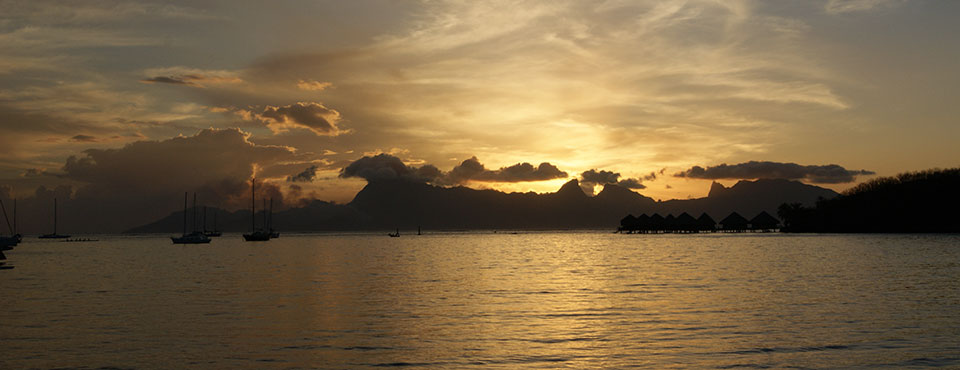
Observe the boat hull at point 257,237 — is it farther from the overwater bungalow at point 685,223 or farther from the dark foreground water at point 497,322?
the dark foreground water at point 497,322

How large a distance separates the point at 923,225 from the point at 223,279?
159 metres

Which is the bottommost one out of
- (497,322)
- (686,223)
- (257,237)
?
(497,322)

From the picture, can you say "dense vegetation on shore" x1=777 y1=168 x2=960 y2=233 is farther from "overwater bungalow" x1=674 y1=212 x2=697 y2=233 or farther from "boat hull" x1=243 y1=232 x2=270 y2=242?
"boat hull" x1=243 y1=232 x2=270 y2=242

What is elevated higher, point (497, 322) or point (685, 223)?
point (685, 223)

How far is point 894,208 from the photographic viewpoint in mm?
164125

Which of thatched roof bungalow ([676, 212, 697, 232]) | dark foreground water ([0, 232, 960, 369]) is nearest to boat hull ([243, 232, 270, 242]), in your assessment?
thatched roof bungalow ([676, 212, 697, 232])

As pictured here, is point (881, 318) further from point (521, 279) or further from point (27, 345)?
point (27, 345)

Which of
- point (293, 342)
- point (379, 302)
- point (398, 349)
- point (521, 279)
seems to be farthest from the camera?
point (521, 279)

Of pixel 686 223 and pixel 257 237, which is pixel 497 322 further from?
pixel 686 223

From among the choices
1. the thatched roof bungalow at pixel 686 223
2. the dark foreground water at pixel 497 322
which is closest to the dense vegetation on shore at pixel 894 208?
the thatched roof bungalow at pixel 686 223

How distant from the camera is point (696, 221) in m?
194

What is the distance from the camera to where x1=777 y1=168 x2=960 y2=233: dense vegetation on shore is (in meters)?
156

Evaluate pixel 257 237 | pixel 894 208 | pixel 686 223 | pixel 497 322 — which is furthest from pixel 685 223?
pixel 497 322

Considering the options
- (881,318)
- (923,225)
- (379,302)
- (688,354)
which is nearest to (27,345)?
(379,302)
